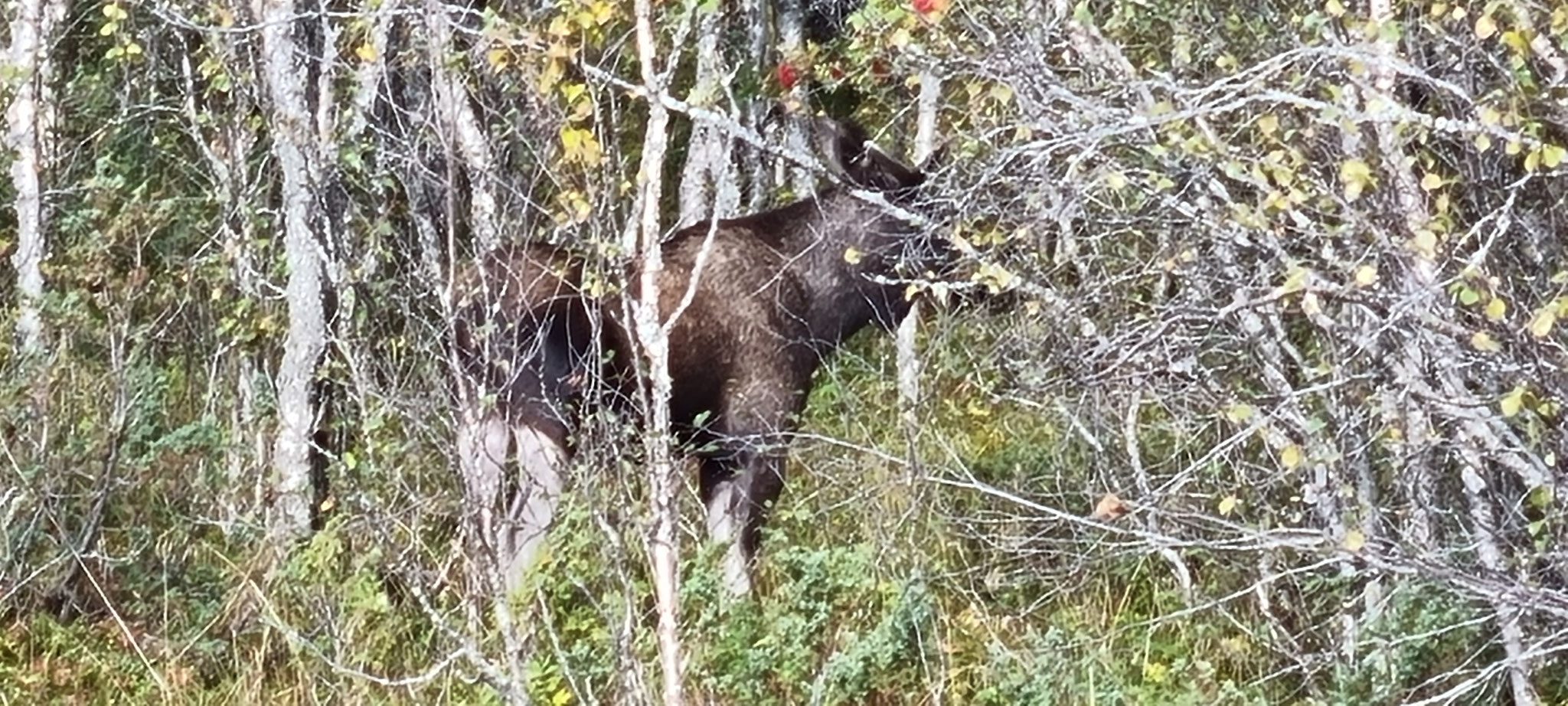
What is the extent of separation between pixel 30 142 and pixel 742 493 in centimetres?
296

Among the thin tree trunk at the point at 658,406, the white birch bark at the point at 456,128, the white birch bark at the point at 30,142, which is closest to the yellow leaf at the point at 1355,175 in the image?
the thin tree trunk at the point at 658,406

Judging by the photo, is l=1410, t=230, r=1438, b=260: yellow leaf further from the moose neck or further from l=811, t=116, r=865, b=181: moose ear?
the moose neck

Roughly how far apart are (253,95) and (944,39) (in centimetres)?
332

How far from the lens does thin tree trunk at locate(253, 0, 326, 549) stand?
24.4 ft

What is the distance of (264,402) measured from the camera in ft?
26.5

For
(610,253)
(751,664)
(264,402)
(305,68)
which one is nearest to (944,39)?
(610,253)

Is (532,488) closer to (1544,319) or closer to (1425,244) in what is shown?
(1425,244)

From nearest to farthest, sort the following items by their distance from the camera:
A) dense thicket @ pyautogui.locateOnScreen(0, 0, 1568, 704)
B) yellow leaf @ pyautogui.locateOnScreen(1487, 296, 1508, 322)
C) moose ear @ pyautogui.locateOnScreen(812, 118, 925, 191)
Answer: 1. yellow leaf @ pyautogui.locateOnScreen(1487, 296, 1508, 322)
2. dense thicket @ pyautogui.locateOnScreen(0, 0, 1568, 704)
3. moose ear @ pyautogui.locateOnScreen(812, 118, 925, 191)

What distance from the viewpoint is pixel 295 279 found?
300 inches

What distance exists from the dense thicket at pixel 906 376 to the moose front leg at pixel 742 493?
11 cm

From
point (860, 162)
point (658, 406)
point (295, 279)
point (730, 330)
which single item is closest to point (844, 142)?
point (860, 162)

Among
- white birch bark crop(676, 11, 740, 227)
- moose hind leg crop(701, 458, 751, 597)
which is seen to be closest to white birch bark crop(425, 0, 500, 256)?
moose hind leg crop(701, 458, 751, 597)

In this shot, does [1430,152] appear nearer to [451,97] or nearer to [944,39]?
[944,39]

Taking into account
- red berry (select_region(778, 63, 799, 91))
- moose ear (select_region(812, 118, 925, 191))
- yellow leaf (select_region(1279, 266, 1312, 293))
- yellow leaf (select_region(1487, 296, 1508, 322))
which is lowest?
moose ear (select_region(812, 118, 925, 191))
